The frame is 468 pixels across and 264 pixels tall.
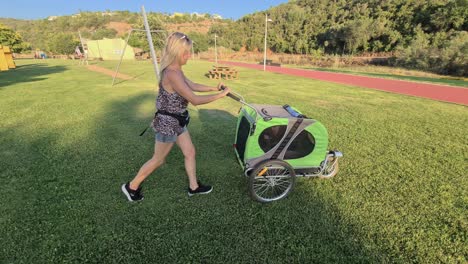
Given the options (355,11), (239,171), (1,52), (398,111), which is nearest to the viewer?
(239,171)

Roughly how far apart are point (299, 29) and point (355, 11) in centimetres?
1489

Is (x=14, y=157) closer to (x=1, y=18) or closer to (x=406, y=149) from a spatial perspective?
(x=406, y=149)

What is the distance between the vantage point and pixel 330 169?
3.69 m

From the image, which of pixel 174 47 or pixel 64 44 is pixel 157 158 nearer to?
pixel 174 47

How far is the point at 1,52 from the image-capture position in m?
21.4

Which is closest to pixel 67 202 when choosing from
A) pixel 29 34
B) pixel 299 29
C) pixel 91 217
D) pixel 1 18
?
pixel 91 217

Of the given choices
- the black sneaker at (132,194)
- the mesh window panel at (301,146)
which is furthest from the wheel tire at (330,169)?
the black sneaker at (132,194)

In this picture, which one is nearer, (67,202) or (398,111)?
(67,202)

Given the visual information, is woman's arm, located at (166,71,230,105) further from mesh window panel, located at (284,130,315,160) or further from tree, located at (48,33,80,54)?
tree, located at (48,33,80,54)

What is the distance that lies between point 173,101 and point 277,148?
54.5 inches

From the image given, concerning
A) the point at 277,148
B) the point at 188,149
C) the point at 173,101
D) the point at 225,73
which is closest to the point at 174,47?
the point at 173,101

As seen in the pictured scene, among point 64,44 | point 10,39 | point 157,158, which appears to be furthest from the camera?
point 64,44

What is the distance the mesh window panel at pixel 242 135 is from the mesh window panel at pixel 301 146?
56 centimetres

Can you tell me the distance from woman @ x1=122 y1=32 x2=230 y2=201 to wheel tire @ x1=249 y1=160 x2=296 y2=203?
82cm
